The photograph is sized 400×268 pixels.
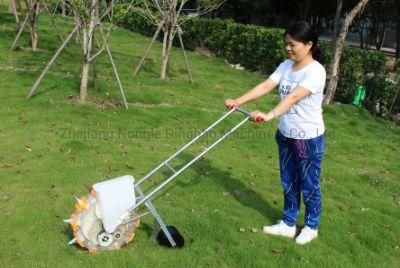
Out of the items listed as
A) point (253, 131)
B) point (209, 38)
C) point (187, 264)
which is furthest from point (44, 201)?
point (209, 38)

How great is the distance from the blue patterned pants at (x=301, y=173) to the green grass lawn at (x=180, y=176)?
12.1 inches

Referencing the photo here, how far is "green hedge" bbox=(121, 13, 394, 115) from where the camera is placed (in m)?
12.3

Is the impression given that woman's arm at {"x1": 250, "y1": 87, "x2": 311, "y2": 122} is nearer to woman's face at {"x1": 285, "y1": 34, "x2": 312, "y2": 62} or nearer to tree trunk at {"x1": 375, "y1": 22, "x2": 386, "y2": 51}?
woman's face at {"x1": 285, "y1": 34, "x2": 312, "y2": 62}

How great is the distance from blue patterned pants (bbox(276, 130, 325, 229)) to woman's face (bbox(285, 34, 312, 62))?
2.52ft

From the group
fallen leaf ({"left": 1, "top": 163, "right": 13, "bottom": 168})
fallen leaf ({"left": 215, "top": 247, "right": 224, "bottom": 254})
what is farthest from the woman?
fallen leaf ({"left": 1, "top": 163, "right": 13, "bottom": 168})

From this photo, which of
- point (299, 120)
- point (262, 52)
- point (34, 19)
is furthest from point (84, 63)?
point (262, 52)

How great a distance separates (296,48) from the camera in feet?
12.7

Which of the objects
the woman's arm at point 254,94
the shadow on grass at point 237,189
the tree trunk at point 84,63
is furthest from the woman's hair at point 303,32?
the tree trunk at point 84,63

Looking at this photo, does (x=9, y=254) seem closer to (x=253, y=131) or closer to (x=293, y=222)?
(x=293, y=222)

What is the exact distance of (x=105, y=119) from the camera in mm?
8180

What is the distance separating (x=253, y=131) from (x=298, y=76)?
16.1 feet

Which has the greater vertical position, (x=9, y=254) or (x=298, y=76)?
→ (x=298, y=76)

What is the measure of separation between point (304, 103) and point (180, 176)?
2552 mm

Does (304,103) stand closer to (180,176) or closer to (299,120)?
(299,120)
